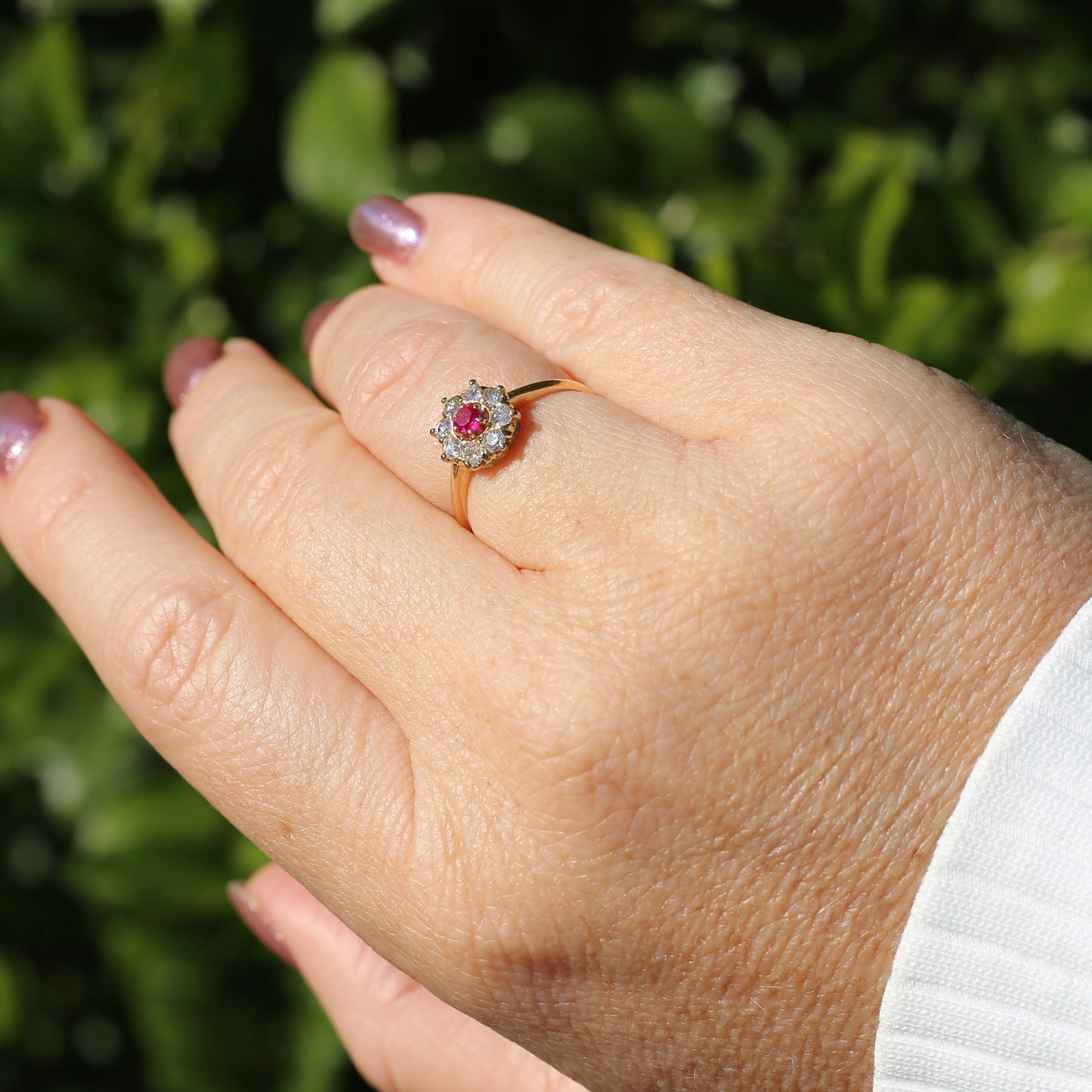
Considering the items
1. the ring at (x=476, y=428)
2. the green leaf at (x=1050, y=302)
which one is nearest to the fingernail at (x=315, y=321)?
the ring at (x=476, y=428)

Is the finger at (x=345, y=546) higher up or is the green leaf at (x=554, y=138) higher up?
the green leaf at (x=554, y=138)

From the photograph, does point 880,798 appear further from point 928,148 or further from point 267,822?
point 928,148

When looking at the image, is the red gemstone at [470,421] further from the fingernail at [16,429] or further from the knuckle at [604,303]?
the fingernail at [16,429]

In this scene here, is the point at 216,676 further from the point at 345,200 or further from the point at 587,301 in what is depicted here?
the point at 345,200

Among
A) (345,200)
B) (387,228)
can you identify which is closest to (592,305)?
(387,228)

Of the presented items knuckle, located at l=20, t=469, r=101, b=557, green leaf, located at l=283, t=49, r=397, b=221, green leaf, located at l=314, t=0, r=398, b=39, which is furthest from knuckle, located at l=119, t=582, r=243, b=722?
green leaf, located at l=314, t=0, r=398, b=39

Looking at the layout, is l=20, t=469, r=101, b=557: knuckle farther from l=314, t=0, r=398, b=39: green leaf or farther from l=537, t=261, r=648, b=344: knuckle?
l=314, t=0, r=398, b=39: green leaf
